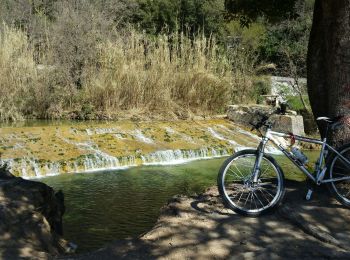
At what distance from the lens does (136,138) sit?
1117 centimetres

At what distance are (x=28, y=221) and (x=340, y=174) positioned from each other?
2.88 metres

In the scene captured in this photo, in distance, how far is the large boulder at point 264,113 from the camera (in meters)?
13.3

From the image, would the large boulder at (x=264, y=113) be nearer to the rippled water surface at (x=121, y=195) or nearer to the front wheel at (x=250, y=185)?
the rippled water surface at (x=121, y=195)

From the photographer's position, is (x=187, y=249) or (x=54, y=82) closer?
(x=187, y=249)

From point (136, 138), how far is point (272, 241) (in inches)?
287

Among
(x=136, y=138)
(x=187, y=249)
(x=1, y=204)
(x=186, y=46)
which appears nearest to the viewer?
(x=187, y=249)

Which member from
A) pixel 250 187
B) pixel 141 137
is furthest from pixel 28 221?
pixel 141 137

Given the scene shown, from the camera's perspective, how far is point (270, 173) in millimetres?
5023

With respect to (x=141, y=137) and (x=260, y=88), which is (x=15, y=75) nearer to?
(x=141, y=137)

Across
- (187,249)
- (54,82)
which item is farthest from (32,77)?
(187,249)

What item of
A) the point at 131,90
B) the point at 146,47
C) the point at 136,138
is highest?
the point at 146,47

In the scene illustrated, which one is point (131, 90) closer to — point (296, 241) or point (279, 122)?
point (279, 122)

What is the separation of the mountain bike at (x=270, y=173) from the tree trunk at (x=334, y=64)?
0.28 m

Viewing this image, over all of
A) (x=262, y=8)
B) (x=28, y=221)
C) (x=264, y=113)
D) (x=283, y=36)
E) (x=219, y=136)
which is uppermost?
(x=283, y=36)
